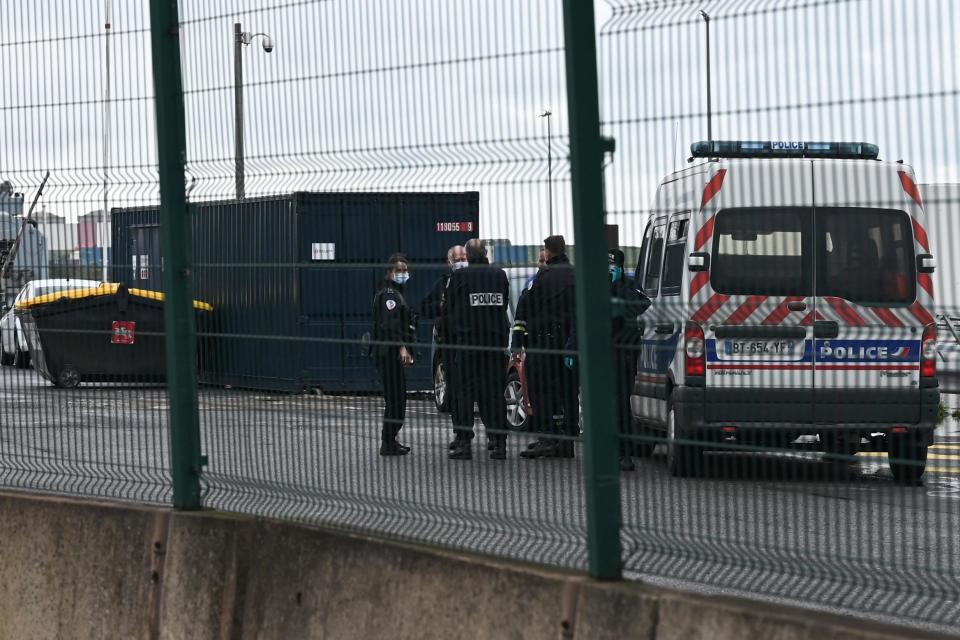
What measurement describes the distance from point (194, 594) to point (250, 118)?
169 cm

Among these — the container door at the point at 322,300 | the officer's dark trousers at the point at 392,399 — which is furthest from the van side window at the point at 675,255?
the container door at the point at 322,300

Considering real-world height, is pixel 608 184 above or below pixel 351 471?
above

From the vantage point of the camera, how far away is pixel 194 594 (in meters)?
5.60

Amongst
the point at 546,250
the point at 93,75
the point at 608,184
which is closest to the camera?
the point at 608,184

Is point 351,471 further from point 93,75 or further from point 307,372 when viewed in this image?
point 93,75

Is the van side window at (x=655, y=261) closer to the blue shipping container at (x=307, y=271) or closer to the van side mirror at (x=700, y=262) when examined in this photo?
the van side mirror at (x=700, y=262)

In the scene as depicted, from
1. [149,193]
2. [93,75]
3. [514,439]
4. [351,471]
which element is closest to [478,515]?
[514,439]

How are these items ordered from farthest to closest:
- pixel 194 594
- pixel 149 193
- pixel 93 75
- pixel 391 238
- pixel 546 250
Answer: pixel 93 75 → pixel 149 193 → pixel 194 594 → pixel 391 238 → pixel 546 250

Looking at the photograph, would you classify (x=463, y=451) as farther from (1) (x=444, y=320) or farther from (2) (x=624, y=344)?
(2) (x=624, y=344)

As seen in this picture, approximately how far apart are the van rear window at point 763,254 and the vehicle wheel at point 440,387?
97 centimetres

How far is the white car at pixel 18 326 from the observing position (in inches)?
261

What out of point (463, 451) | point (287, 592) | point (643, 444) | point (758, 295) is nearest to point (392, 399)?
point (463, 451)

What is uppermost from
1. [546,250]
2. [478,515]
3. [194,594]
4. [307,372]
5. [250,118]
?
[250,118]

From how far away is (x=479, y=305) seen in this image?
485 centimetres
